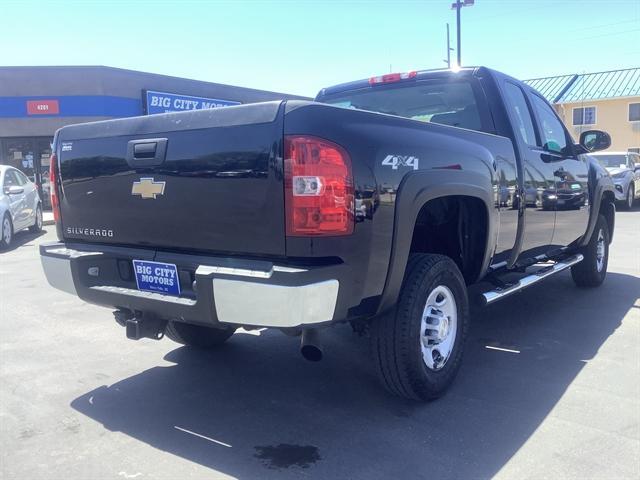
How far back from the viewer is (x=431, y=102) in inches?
186

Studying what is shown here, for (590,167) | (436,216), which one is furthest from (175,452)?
(590,167)

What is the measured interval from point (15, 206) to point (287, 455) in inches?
386

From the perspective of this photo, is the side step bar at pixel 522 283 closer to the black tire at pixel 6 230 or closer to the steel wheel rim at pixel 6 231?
the black tire at pixel 6 230

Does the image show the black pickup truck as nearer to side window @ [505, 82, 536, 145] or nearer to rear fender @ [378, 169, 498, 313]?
rear fender @ [378, 169, 498, 313]

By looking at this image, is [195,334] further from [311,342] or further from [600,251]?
[600,251]

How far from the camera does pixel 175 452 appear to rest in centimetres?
292

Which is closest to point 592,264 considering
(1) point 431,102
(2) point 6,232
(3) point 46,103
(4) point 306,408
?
(1) point 431,102

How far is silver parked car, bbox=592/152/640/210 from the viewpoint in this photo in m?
16.0

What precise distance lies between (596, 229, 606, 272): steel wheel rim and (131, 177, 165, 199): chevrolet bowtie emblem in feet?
16.8

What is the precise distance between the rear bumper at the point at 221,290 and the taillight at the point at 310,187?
0.20 metres

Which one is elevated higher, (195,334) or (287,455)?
(195,334)

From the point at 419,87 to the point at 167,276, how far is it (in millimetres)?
2719

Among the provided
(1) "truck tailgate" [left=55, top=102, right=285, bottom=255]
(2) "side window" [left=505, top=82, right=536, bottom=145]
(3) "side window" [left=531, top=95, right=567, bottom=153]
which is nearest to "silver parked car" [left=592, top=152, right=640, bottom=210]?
(3) "side window" [left=531, top=95, right=567, bottom=153]

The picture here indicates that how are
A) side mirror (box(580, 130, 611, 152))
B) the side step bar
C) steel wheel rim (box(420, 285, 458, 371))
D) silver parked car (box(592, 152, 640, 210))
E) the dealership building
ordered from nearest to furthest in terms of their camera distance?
steel wheel rim (box(420, 285, 458, 371)) < the side step bar < side mirror (box(580, 130, 611, 152)) < silver parked car (box(592, 152, 640, 210)) < the dealership building
